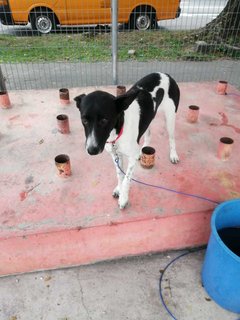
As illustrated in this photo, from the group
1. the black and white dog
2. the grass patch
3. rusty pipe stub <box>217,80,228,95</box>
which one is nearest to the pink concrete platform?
the black and white dog

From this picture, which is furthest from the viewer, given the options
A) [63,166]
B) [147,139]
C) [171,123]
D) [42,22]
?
[42,22]

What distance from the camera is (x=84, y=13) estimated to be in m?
6.25

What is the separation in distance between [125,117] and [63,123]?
4.87ft

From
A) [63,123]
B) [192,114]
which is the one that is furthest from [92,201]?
[192,114]

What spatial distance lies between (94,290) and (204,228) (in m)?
1.12

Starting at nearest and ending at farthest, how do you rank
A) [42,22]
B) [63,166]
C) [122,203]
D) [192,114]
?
[122,203] < [63,166] < [192,114] < [42,22]

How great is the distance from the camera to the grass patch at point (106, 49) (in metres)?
7.32

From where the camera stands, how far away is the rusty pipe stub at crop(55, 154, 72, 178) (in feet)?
9.23

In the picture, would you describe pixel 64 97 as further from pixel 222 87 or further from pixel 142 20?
pixel 142 20

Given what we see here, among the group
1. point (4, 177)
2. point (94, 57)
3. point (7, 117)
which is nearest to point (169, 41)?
point (94, 57)

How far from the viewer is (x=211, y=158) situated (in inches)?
129

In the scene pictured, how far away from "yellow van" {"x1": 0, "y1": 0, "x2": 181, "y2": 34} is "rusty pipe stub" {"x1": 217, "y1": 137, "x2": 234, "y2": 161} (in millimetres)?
4231

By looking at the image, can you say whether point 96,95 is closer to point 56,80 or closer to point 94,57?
point 56,80

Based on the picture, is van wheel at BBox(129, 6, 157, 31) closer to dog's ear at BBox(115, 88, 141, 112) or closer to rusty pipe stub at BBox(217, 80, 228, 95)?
rusty pipe stub at BBox(217, 80, 228, 95)
